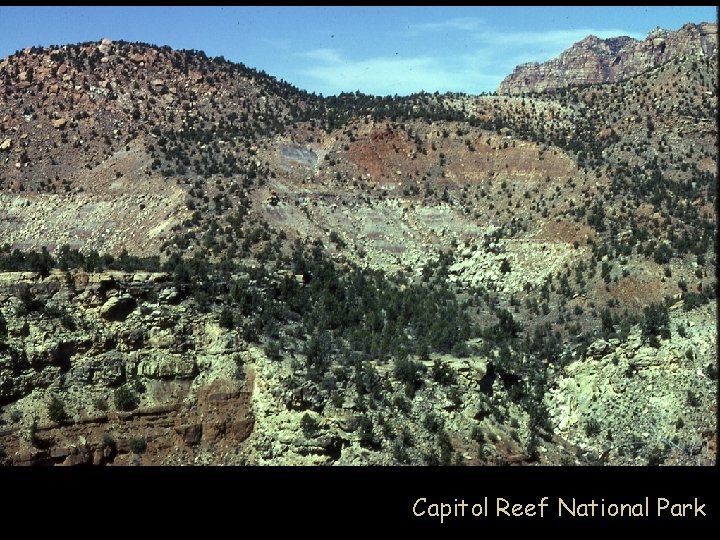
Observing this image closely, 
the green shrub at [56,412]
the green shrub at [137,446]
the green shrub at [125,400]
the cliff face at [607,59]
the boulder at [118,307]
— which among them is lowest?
the green shrub at [137,446]

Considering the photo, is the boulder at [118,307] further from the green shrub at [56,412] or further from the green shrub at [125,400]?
the green shrub at [56,412]

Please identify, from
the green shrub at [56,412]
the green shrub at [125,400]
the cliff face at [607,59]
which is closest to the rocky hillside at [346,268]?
the green shrub at [56,412]

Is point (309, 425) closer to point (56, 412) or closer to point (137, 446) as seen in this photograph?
point (137, 446)

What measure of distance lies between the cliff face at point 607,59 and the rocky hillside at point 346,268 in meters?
31.6

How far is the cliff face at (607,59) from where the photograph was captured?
8450cm

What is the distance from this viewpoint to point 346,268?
36812 millimetres

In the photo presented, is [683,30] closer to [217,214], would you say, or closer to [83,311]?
[217,214]

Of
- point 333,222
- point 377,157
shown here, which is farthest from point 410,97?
point 333,222

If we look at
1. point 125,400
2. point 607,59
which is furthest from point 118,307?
point 607,59

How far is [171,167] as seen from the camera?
45812mm

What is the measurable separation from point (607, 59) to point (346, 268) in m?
80.5

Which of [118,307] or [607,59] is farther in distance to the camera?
[607,59]

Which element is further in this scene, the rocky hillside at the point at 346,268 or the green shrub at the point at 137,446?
the rocky hillside at the point at 346,268
